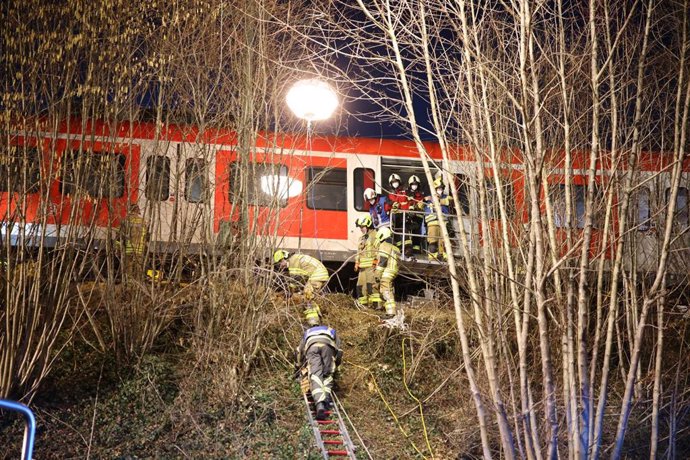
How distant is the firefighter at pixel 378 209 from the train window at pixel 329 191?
73 centimetres

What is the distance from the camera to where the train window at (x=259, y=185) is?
9203 millimetres

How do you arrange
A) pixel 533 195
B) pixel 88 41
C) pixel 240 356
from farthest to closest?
1. pixel 240 356
2. pixel 88 41
3. pixel 533 195

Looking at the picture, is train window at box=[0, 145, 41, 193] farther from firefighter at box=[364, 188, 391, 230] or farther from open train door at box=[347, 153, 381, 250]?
open train door at box=[347, 153, 381, 250]

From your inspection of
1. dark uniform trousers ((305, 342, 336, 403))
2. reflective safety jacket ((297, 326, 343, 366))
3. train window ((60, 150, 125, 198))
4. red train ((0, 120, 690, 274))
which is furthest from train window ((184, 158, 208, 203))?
dark uniform trousers ((305, 342, 336, 403))

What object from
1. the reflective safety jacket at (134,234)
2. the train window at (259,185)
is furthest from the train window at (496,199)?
the reflective safety jacket at (134,234)

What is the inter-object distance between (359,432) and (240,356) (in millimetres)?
1811

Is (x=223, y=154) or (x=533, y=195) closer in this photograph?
(x=533, y=195)

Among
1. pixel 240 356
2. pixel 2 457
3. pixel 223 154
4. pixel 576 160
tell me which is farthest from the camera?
pixel 576 160

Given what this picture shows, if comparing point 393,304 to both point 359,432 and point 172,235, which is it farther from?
point 172,235

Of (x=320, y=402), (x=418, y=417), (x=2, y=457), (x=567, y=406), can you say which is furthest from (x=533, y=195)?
(x=2, y=457)

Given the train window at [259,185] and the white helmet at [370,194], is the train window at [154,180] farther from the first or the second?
the white helmet at [370,194]

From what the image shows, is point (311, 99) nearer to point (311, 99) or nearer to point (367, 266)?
point (311, 99)

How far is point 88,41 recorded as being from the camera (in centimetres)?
788

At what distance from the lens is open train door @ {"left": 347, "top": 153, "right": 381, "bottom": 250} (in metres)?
12.4
